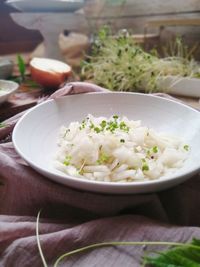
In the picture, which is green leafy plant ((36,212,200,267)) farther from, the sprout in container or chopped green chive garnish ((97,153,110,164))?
the sprout in container

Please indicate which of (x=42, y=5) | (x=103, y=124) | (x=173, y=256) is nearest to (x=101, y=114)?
(x=103, y=124)

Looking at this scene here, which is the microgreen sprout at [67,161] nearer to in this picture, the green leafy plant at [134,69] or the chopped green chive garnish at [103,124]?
the chopped green chive garnish at [103,124]

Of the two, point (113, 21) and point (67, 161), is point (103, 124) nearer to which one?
point (67, 161)

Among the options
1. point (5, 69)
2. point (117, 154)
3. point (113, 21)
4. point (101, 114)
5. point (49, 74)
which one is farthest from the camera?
point (113, 21)

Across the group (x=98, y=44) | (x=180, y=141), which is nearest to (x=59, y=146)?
(x=180, y=141)

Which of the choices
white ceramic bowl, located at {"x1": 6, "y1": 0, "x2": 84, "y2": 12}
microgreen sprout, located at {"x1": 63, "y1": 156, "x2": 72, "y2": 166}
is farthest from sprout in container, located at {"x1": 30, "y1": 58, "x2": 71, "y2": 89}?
microgreen sprout, located at {"x1": 63, "y1": 156, "x2": 72, "y2": 166}

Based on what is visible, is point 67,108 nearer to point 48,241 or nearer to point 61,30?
point 48,241

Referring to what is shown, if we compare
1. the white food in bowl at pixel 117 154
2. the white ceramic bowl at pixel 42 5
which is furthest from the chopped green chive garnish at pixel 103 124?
the white ceramic bowl at pixel 42 5
